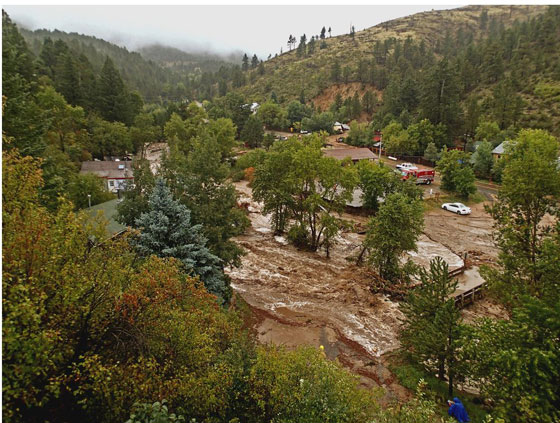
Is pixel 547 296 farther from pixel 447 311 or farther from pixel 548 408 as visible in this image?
pixel 548 408

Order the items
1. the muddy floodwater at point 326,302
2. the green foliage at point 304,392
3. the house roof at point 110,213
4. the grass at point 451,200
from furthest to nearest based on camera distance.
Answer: the grass at point 451,200
the house roof at point 110,213
the muddy floodwater at point 326,302
the green foliage at point 304,392

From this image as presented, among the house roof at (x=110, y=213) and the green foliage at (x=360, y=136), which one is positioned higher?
the house roof at (x=110, y=213)

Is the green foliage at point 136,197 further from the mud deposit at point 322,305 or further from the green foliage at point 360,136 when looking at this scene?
the green foliage at point 360,136

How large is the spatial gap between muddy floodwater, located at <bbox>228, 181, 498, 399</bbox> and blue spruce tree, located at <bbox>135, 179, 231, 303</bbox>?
208 inches

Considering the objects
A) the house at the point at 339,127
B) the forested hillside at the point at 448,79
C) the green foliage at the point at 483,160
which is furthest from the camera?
the house at the point at 339,127

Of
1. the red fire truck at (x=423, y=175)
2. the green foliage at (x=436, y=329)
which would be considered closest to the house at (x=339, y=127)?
the red fire truck at (x=423, y=175)

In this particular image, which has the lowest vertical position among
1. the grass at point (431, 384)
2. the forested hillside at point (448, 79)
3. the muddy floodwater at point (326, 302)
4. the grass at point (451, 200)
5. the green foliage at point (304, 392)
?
the grass at point (451, 200)

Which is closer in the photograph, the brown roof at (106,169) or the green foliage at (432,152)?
the brown roof at (106,169)

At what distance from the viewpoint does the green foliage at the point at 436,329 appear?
13.7 m

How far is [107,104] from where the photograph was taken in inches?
2586

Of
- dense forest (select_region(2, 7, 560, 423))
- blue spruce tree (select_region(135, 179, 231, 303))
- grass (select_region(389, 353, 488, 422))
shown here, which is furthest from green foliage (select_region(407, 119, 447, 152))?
blue spruce tree (select_region(135, 179, 231, 303))

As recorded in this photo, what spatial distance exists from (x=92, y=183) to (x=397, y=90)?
76710 millimetres

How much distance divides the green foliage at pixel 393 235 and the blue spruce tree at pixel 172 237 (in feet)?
39.4

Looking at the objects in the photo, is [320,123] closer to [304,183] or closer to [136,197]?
[304,183]
